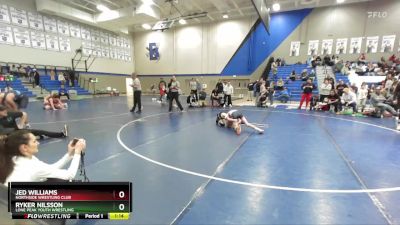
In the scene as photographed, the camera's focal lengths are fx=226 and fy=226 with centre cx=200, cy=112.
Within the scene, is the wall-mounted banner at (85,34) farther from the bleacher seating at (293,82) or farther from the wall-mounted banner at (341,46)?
the wall-mounted banner at (341,46)

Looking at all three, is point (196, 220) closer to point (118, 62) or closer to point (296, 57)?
point (296, 57)

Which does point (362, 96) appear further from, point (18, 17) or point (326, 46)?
point (18, 17)

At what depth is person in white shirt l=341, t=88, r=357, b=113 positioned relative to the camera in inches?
407

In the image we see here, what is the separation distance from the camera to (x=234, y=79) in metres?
23.4

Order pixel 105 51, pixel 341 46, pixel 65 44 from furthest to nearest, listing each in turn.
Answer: pixel 105 51 → pixel 65 44 → pixel 341 46

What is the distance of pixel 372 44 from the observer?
60.1 feet

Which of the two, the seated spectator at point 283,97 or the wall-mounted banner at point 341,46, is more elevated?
the wall-mounted banner at point 341,46

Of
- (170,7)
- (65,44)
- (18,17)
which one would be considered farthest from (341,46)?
(18,17)

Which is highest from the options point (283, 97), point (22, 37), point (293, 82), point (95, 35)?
point (95, 35)

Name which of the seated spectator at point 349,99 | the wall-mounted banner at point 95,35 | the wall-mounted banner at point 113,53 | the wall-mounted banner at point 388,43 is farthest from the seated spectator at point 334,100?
the wall-mounted banner at point 113,53

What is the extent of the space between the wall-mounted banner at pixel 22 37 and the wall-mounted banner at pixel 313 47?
22.9 metres

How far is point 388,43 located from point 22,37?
27.8 meters
